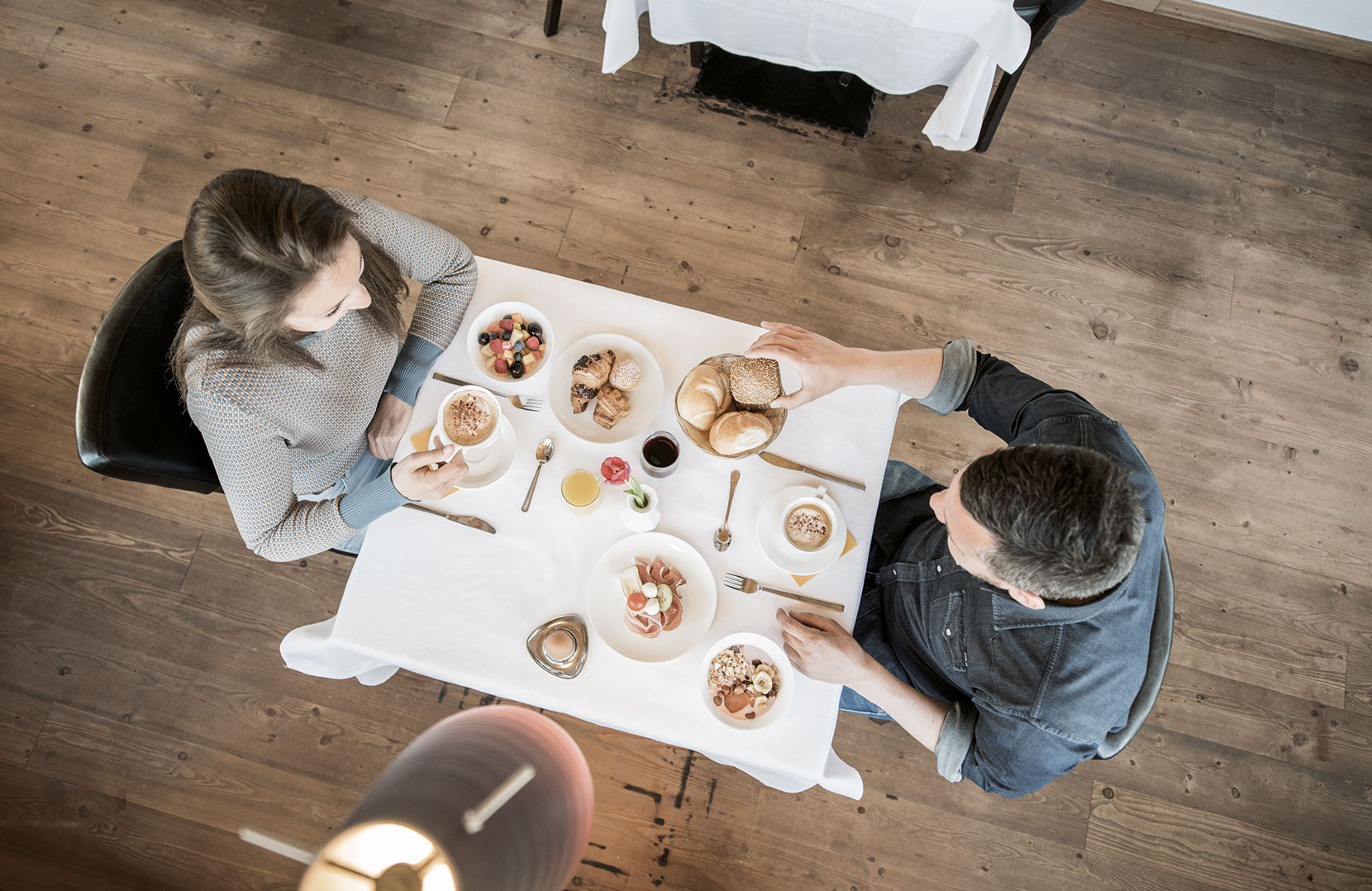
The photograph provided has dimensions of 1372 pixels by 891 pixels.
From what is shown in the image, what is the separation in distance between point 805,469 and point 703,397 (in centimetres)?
28

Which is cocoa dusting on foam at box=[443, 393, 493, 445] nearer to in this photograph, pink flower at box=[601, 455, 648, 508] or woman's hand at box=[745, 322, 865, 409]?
→ pink flower at box=[601, 455, 648, 508]

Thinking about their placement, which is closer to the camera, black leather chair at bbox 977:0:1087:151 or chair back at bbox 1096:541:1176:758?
chair back at bbox 1096:541:1176:758

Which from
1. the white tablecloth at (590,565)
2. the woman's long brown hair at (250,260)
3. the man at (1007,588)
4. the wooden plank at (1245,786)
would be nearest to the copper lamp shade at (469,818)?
the white tablecloth at (590,565)

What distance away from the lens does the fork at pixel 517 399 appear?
1496mm

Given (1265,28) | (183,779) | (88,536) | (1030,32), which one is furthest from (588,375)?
(1265,28)

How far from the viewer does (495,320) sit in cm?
152

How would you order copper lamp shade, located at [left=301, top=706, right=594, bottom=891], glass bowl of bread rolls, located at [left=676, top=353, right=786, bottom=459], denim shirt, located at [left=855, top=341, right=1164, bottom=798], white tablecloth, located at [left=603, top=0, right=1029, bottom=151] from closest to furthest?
1. copper lamp shade, located at [left=301, top=706, right=594, bottom=891]
2. denim shirt, located at [left=855, top=341, right=1164, bottom=798]
3. glass bowl of bread rolls, located at [left=676, top=353, right=786, bottom=459]
4. white tablecloth, located at [left=603, top=0, right=1029, bottom=151]

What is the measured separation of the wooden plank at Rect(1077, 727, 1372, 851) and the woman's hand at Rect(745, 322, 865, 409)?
5.31 ft

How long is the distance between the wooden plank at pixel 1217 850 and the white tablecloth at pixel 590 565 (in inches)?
52.8

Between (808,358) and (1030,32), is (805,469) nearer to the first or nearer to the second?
(808,358)

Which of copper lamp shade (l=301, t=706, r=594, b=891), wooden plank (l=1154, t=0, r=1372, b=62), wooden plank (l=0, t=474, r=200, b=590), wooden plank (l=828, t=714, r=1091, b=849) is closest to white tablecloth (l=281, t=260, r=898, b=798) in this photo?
copper lamp shade (l=301, t=706, r=594, b=891)

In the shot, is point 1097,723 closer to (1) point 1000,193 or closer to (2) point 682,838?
(2) point 682,838

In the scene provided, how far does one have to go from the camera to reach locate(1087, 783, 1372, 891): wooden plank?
2.16 metres

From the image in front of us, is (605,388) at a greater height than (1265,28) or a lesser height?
lesser
